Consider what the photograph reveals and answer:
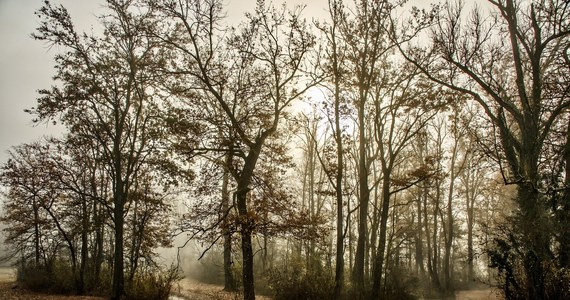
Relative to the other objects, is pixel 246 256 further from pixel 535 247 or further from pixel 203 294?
pixel 203 294

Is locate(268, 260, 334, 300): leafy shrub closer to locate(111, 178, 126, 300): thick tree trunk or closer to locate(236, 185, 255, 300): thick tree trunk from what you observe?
locate(236, 185, 255, 300): thick tree trunk

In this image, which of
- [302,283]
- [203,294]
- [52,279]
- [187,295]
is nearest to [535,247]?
[302,283]

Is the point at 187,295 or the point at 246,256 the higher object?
the point at 246,256

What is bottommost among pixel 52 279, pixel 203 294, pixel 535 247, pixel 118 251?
pixel 203 294

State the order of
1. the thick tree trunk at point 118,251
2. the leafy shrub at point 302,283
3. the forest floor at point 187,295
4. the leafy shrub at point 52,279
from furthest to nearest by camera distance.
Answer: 1. the leafy shrub at point 52,279
2. the forest floor at point 187,295
3. the thick tree trunk at point 118,251
4. the leafy shrub at point 302,283

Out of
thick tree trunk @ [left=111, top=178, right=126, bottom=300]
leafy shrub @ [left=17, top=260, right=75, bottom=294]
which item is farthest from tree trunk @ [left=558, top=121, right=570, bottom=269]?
leafy shrub @ [left=17, top=260, right=75, bottom=294]

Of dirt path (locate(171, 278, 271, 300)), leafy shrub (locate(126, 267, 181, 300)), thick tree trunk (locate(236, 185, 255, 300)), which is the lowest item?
dirt path (locate(171, 278, 271, 300))

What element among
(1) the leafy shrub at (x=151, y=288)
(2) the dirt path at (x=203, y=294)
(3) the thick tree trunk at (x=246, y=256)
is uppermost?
(3) the thick tree trunk at (x=246, y=256)

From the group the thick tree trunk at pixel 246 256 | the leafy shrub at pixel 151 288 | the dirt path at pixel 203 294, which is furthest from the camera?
the dirt path at pixel 203 294

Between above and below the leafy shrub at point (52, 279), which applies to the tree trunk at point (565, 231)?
above

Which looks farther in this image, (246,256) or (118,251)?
(118,251)

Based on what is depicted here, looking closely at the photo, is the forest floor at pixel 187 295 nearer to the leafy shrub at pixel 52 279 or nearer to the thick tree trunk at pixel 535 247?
the leafy shrub at pixel 52 279

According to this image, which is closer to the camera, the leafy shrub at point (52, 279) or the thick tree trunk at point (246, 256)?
the thick tree trunk at point (246, 256)

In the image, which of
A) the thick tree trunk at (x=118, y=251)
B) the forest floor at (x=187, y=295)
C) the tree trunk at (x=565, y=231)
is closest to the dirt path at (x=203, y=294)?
the forest floor at (x=187, y=295)
